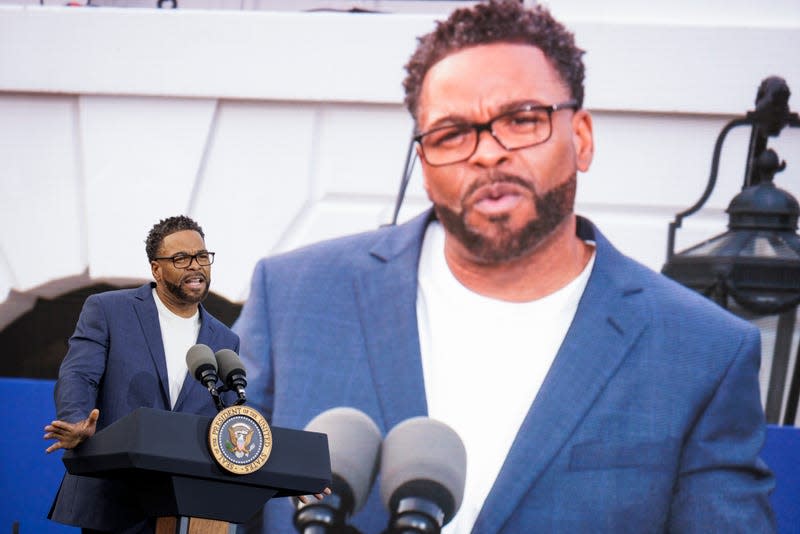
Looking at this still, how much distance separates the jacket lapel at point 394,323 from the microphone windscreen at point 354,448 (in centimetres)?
9

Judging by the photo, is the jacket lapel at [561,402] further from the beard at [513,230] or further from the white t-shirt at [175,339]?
the white t-shirt at [175,339]

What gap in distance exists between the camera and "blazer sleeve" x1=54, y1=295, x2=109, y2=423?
217 centimetres

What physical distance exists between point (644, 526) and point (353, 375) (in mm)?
853

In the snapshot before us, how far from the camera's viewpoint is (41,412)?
3.21m

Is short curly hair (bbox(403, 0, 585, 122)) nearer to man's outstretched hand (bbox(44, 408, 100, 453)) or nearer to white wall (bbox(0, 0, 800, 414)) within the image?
white wall (bbox(0, 0, 800, 414))

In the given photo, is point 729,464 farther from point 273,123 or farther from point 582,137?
point 273,123

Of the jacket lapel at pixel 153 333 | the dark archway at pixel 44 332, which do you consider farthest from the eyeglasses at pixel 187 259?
the dark archway at pixel 44 332

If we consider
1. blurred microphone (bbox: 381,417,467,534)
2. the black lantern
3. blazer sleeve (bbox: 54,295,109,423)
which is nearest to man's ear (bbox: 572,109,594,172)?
the black lantern

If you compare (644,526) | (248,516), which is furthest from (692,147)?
(248,516)

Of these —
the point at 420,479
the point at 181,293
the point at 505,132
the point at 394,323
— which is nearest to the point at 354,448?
the point at 420,479

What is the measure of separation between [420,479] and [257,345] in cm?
78

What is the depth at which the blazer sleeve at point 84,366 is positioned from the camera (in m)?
2.17

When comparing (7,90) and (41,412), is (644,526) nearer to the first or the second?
(41,412)

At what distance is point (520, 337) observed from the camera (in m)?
2.79
